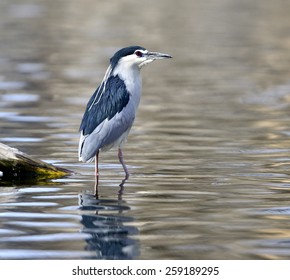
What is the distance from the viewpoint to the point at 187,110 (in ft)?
60.5

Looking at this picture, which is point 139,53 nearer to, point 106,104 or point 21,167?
point 106,104

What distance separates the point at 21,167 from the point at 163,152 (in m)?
2.51

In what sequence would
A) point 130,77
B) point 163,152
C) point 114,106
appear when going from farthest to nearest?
point 163,152
point 130,77
point 114,106

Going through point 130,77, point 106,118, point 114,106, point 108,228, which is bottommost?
point 108,228

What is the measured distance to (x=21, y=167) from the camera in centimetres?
1230

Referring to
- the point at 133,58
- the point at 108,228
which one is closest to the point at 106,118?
the point at 133,58

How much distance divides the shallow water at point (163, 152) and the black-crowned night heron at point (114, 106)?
0.41 metres

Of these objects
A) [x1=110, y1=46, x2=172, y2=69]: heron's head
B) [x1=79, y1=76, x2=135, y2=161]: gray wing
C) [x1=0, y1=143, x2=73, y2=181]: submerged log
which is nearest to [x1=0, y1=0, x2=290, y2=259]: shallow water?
[x1=0, y1=143, x2=73, y2=181]: submerged log

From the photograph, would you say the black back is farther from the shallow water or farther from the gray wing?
the shallow water

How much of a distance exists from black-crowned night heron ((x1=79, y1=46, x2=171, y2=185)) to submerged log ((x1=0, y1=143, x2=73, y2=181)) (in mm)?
379

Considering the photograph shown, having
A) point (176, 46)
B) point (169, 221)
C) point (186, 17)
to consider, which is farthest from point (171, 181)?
point (186, 17)

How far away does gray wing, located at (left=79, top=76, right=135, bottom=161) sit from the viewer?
40.7 feet

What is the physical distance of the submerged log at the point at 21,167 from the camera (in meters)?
12.2
